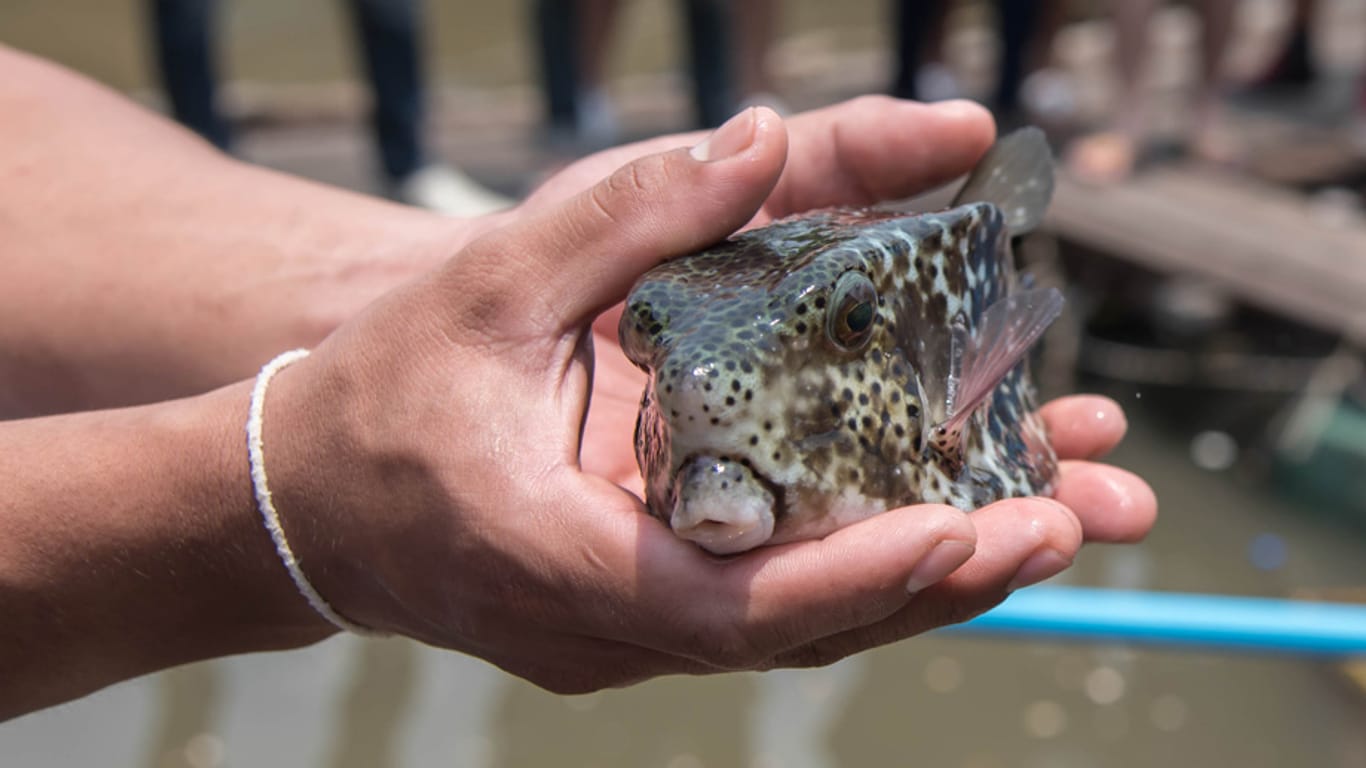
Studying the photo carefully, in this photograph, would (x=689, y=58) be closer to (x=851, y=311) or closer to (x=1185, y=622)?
(x=1185, y=622)

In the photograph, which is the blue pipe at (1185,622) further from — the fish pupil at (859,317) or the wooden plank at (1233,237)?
the wooden plank at (1233,237)

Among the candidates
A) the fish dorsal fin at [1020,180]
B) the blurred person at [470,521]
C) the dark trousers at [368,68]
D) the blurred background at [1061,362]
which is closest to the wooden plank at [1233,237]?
the blurred background at [1061,362]

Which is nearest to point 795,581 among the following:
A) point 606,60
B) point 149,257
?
point 149,257

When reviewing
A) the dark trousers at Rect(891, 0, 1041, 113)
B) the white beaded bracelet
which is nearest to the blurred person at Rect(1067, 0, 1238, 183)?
the dark trousers at Rect(891, 0, 1041, 113)

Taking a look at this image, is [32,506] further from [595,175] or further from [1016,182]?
[1016,182]

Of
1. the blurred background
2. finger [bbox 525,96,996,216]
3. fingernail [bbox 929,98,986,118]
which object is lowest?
the blurred background

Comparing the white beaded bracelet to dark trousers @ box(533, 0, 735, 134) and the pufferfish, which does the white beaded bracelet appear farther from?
dark trousers @ box(533, 0, 735, 134)
